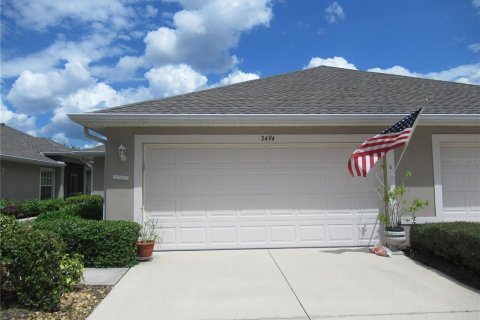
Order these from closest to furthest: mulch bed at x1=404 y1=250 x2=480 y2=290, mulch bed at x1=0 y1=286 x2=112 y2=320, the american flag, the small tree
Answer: mulch bed at x1=0 y1=286 x2=112 y2=320 → mulch bed at x1=404 y1=250 x2=480 y2=290 → the american flag → the small tree

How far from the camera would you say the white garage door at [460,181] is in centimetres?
803

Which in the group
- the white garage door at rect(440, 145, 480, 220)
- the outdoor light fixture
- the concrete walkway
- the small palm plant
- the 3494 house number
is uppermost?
the 3494 house number

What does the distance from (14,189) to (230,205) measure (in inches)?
501

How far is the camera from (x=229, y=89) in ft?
31.3

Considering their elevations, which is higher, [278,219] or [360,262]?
[278,219]

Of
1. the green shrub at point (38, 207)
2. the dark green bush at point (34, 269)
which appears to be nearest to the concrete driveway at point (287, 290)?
the dark green bush at point (34, 269)

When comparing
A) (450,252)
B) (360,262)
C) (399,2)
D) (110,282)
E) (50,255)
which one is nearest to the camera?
(50,255)

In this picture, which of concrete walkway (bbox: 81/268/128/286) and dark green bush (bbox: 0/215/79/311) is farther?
concrete walkway (bbox: 81/268/128/286)

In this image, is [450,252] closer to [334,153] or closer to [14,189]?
[334,153]

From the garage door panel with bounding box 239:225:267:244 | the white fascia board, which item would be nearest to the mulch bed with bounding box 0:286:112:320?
the garage door panel with bounding box 239:225:267:244

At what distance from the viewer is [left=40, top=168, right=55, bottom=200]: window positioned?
60.7 ft

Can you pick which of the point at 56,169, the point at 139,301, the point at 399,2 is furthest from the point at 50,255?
the point at 56,169

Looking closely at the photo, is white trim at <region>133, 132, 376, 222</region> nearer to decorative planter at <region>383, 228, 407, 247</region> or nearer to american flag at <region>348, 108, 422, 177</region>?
american flag at <region>348, 108, 422, 177</region>

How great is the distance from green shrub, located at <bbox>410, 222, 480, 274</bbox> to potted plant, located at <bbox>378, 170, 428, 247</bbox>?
0.32m
